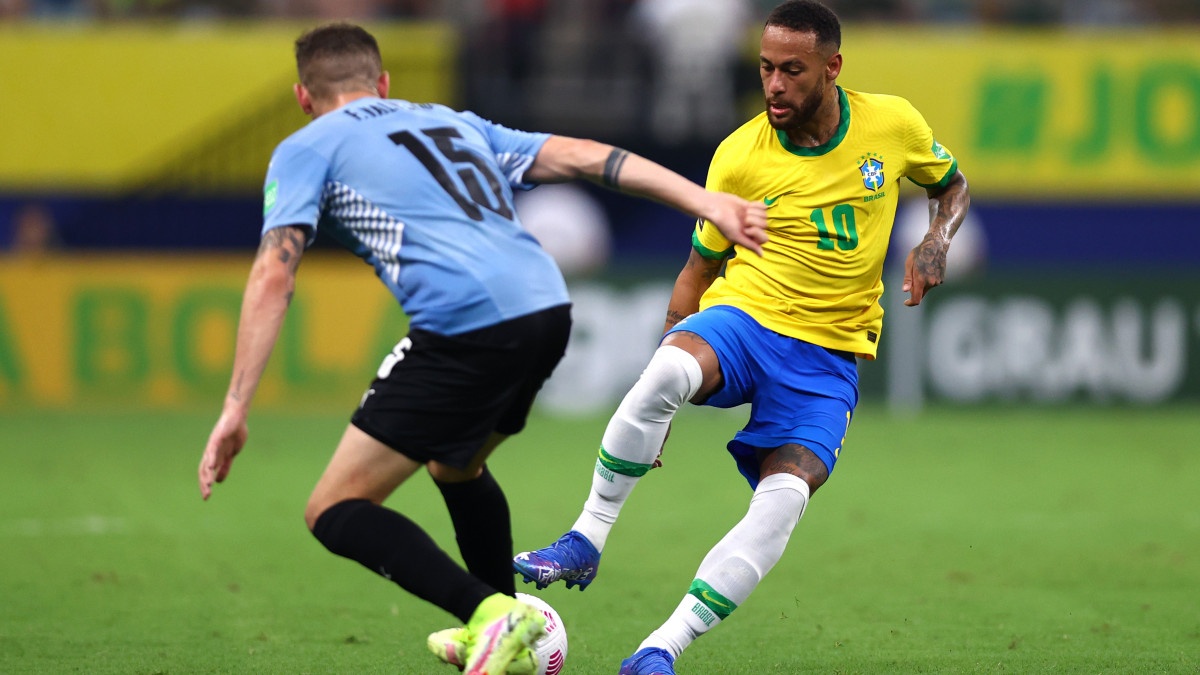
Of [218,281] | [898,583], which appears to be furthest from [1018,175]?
[898,583]

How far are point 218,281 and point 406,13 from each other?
18.6 ft

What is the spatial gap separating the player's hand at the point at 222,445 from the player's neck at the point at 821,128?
225 cm

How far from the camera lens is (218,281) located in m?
14.6

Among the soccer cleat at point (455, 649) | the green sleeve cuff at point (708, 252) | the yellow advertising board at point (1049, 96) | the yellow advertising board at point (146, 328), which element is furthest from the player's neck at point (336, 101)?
the yellow advertising board at point (1049, 96)

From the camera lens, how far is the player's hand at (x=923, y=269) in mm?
4969

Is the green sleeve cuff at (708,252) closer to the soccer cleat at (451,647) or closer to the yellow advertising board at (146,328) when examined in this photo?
the soccer cleat at (451,647)

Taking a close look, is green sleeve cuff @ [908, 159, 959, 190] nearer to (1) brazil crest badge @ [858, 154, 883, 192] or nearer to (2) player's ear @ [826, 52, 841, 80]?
(1) brazil crest badge @ [858, 154, 883, 192]

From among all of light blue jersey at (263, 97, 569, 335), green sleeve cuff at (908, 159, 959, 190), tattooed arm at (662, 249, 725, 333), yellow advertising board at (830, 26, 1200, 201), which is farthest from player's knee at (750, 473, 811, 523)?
yellow advertising board at (830, 26, 1200, 201)

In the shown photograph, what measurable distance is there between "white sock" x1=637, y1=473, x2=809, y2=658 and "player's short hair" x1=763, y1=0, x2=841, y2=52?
61.1 inches

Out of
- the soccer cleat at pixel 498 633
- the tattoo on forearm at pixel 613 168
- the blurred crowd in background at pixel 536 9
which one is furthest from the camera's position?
the blurred crowd in background at pixel 536 9

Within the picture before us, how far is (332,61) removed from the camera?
4449mm

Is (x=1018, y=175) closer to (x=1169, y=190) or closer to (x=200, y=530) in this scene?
(x=1169, y=190)

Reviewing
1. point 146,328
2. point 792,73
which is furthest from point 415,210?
point 146,328

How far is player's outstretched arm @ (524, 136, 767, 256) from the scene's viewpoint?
165 inches
